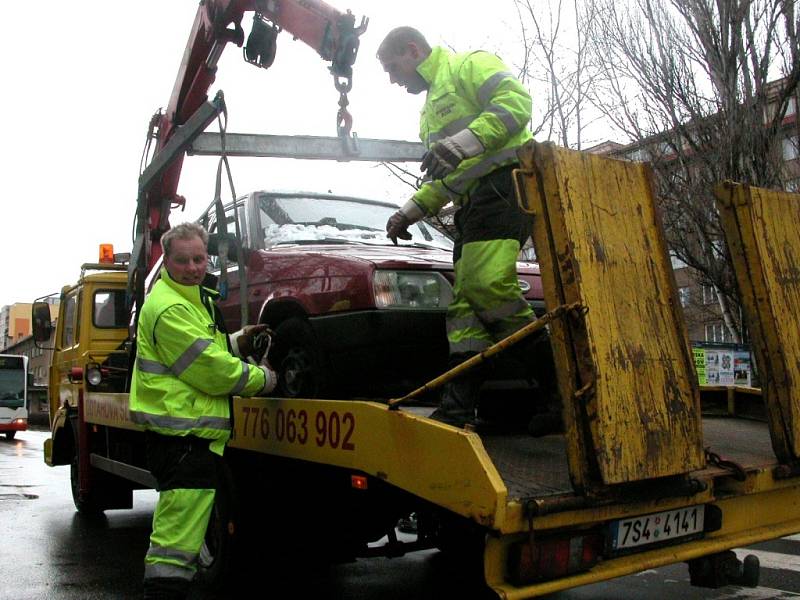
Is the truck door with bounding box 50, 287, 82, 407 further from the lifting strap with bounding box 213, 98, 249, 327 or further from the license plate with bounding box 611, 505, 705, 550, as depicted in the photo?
the license plate with bounding box 611, 505, 705, 550

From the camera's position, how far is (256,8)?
21.4 feet

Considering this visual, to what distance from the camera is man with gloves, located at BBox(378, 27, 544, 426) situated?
3.70m

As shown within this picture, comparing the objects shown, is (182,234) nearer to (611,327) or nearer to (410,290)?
(410,290)

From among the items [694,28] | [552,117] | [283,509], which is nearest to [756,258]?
[283,509]

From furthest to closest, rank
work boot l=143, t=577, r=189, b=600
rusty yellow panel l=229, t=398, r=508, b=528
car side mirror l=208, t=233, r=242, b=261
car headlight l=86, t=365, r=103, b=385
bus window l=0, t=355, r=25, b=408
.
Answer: bus window l=0, t=355, r=25, b=408
car headlight l=86, t=365, r=103, b=385
car side mirror l=208, t=233, r=242, b=261
work boot l=143, t=577, r=189, b=600
rusty yellow panel l=229, t=398, r=508, b=528

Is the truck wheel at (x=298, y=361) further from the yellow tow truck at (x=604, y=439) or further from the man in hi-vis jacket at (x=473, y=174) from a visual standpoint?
the man in hi-vis jacket at (x=473, y=174)

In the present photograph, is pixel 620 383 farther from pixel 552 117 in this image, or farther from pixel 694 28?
pixel 552 117

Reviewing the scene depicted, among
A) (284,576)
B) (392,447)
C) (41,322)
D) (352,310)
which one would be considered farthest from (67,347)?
(392,447)

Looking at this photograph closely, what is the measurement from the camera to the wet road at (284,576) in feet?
16.0

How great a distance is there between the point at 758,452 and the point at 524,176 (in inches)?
Answer: 67.0

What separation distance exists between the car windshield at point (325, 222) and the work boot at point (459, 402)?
180cm

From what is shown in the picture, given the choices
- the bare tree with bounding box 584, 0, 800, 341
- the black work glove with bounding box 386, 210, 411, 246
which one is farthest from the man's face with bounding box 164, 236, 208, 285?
the bare tree with bounding box 584, 0, 800, 341

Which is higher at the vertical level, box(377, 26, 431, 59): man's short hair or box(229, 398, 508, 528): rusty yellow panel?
box(377, 26, 431, 59): man's short hair

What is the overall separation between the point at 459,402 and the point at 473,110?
1.36 metres
